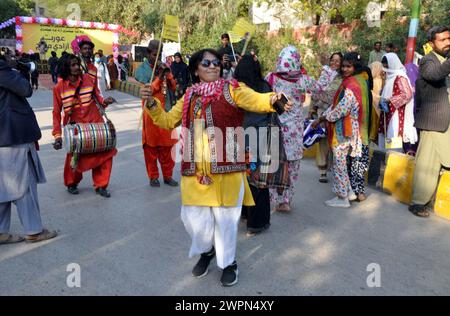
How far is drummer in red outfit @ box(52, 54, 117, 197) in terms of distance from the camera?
5.37 meters

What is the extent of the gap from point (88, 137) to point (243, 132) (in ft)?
8.24

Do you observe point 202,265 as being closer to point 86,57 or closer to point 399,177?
point 399,177

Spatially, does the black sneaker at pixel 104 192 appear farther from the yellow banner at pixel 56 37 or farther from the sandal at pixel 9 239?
the yellow banner at pixel 56 37

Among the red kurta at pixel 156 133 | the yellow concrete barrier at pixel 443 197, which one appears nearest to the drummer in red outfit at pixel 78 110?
the red kurta at pixel 156 133

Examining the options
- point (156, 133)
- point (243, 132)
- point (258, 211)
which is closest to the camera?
point (243, 132)

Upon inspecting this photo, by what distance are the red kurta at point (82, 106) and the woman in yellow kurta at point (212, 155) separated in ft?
7.93

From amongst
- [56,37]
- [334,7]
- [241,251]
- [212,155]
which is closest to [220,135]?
[212,155]

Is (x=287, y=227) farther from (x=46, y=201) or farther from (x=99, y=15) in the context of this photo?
(x=99, y=15)

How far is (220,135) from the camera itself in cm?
335

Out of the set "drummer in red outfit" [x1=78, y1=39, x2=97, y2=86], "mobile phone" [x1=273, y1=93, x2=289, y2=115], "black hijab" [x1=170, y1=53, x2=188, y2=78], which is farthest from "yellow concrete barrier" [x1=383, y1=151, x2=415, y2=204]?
"black hijab" [x1=170, y1=53, x2=188, y2=78]

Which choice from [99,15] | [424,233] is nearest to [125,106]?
[424,233]

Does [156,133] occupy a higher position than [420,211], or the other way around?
[156,133]

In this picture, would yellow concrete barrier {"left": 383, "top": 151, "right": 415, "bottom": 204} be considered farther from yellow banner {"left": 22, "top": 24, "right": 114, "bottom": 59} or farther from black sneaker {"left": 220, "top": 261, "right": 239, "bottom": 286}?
yellow banner {"left": 22, "top": 24, "right": 114, "bottom": 59}

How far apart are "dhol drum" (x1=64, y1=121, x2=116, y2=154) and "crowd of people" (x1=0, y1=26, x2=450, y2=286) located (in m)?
0.13
